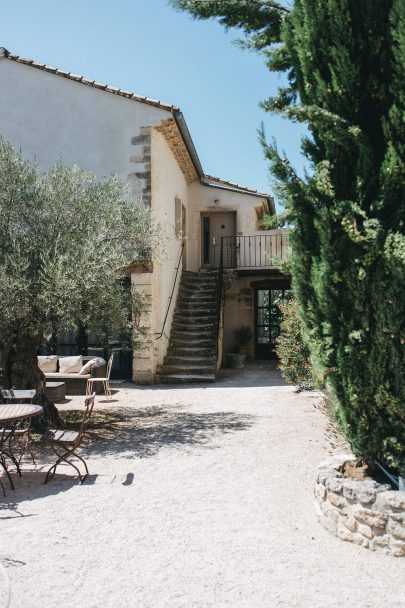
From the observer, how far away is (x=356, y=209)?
3.67m

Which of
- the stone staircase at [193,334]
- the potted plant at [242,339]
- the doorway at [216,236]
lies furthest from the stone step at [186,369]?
the doorway at [216,236]

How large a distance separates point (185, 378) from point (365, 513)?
8.06m

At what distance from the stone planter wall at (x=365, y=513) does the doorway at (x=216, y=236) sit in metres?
12.6

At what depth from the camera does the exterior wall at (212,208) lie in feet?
52.1

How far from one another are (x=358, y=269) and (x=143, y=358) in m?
8.07

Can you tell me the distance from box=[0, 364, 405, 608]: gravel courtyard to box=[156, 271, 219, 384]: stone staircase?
15.8ft

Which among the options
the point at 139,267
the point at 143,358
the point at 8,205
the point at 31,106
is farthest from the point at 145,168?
the point at 8,205

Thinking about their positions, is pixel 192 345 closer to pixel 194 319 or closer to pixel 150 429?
pixel 194 319

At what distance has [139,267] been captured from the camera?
11078 mm

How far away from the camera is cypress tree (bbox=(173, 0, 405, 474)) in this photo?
3.66 meters

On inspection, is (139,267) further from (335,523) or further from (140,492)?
(335,523)

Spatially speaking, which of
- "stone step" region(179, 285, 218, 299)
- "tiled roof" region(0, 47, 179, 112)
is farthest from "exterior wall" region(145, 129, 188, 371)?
"tiled roof" region(0, 47, 179, 112)

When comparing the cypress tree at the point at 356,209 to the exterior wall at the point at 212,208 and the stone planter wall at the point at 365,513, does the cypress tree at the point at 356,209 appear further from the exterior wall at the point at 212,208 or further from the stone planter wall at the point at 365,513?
the exterior wall at the point at 212,208

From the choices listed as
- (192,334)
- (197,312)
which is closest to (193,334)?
(192,334)
